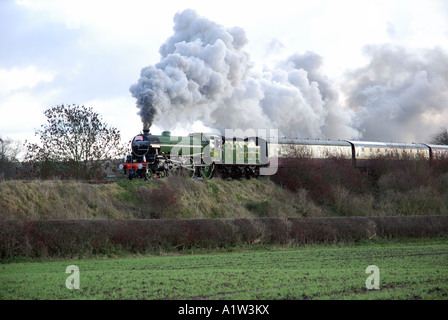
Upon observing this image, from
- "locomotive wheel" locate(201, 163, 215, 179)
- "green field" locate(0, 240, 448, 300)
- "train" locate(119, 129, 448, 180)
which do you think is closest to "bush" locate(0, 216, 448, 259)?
"green field" locate(0, 240, 448, 300)

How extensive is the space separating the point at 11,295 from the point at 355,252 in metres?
12.6

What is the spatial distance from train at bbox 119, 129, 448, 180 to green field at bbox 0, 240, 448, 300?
11.5 metres

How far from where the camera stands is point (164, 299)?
9.12m

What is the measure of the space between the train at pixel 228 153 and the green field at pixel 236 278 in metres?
11.5

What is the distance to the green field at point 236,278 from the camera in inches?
378

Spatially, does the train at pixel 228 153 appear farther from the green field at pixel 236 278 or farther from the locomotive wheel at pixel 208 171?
the green field at pixel 236 278

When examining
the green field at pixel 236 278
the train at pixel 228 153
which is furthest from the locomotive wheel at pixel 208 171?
the green field at pixel 236 278

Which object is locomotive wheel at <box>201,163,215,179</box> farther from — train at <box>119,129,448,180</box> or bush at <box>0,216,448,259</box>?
bush at <box>0,216,448,259</box>

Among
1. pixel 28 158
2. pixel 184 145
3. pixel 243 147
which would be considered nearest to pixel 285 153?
pixel 243 147

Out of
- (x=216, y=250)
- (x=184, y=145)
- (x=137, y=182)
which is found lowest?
(x=216, y=250)

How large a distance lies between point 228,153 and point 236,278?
2167 centimetres

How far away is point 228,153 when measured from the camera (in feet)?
108

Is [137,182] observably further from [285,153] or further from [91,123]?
[285,153]
